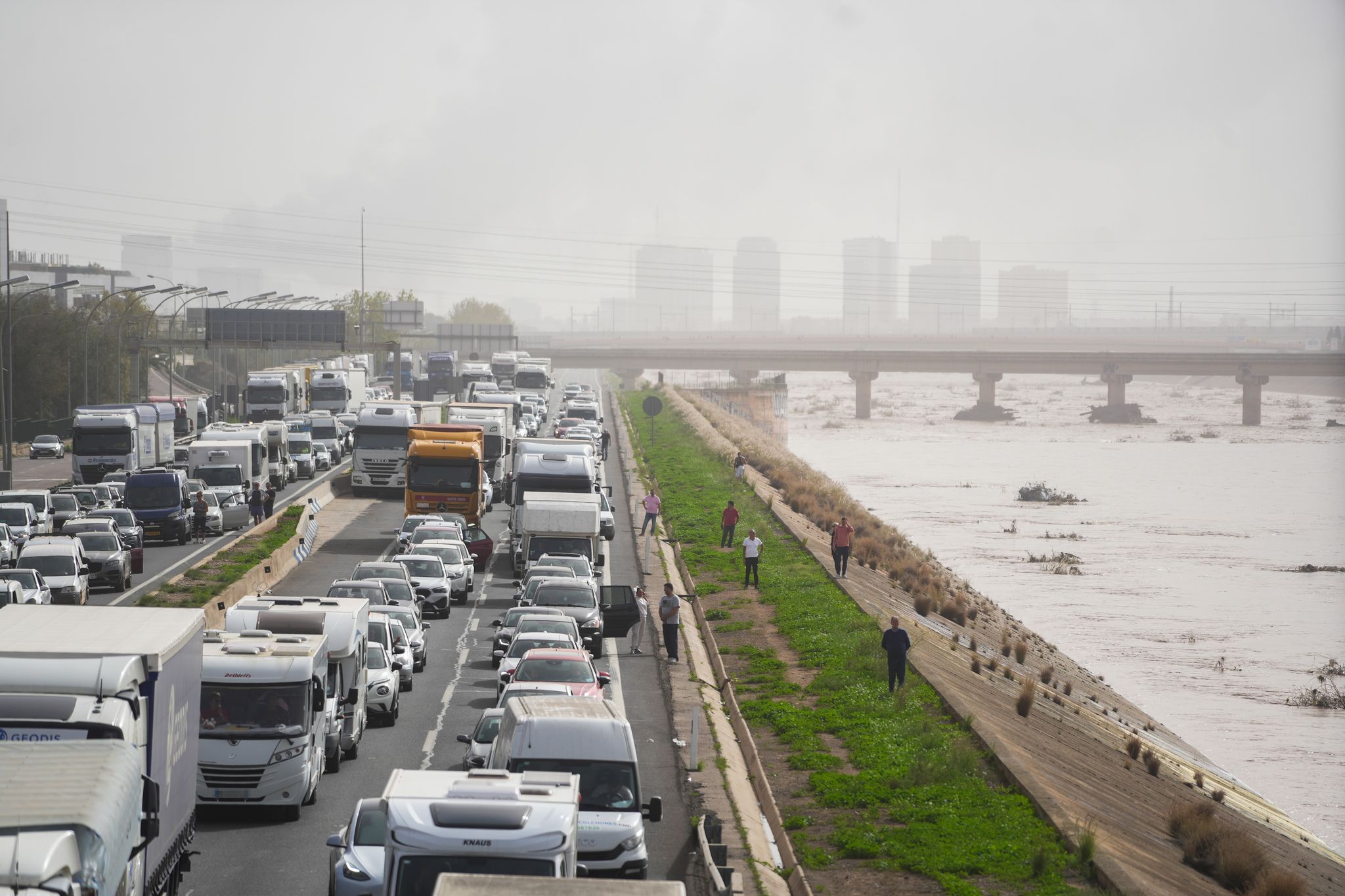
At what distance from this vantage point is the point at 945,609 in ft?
149

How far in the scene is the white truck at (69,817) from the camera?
30.7 ft

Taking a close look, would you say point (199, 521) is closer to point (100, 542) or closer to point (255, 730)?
point (100, 542)

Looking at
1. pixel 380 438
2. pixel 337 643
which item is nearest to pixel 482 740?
pixel 337 643

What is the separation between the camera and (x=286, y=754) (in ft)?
61.8

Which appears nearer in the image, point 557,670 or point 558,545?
point 557,670

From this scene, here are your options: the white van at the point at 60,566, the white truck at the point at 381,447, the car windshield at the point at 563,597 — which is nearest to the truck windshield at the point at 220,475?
the white truck at the point at 381,447

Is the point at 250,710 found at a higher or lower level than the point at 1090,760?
higher

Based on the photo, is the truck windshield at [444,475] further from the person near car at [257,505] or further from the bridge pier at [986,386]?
the bridge pier at [986,386]

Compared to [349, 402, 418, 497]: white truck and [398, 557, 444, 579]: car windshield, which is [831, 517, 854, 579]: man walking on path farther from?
[349, 402, 418, 497]: white truck

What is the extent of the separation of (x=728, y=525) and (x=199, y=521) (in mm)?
16758

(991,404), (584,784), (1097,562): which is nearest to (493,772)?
(584,784)

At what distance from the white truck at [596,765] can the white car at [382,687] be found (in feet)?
26.6

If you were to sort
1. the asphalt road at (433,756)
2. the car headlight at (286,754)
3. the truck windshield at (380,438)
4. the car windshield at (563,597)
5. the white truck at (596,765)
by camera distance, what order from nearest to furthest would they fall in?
the white truck at (596,765), the asphalt road at (433,756), the car headlight at (286,754), the car windshield at (563,597), the truck windshield at (380,438)

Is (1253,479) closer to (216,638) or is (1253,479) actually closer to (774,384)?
(774,384)
